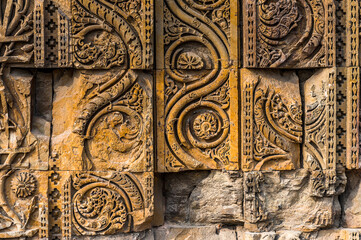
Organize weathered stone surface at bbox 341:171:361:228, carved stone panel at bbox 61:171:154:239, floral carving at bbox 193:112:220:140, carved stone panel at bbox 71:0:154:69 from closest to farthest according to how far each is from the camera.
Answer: carved stone panel at bbox 71:0:154:69
carved stone panel at bbox 61:171:154:239
floral carving at bbox 193:112:220:140
weathered stone surface at bbox 341:171:361:228

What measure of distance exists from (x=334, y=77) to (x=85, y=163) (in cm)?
277

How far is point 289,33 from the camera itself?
5.07 m

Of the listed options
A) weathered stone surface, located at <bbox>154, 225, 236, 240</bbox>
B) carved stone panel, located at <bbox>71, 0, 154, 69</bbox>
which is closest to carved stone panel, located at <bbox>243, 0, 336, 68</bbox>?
carved stone panel, located at <bbox>71, 0, 154, 69</bbox>

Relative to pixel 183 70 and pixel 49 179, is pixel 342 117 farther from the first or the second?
pixel 49 179

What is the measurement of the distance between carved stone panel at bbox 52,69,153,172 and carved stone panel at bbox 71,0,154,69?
0.15m

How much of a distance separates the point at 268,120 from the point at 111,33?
74.5 inches

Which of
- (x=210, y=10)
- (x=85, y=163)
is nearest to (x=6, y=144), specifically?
(x=85, y=163)

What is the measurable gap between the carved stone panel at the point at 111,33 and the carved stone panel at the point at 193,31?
0.57 ft

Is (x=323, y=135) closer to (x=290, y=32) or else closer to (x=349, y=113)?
(x=349, y=113)

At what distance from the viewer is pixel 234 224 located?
18.0 ft

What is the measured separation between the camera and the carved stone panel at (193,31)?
5082 mm

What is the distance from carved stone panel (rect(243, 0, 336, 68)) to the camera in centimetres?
502

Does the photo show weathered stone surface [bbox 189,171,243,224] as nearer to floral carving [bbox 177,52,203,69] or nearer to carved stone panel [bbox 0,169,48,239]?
floral carving [bbox 177,52,203,69]

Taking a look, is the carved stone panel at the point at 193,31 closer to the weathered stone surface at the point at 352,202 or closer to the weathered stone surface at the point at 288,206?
the weathered stone surface at the point at 288,206
